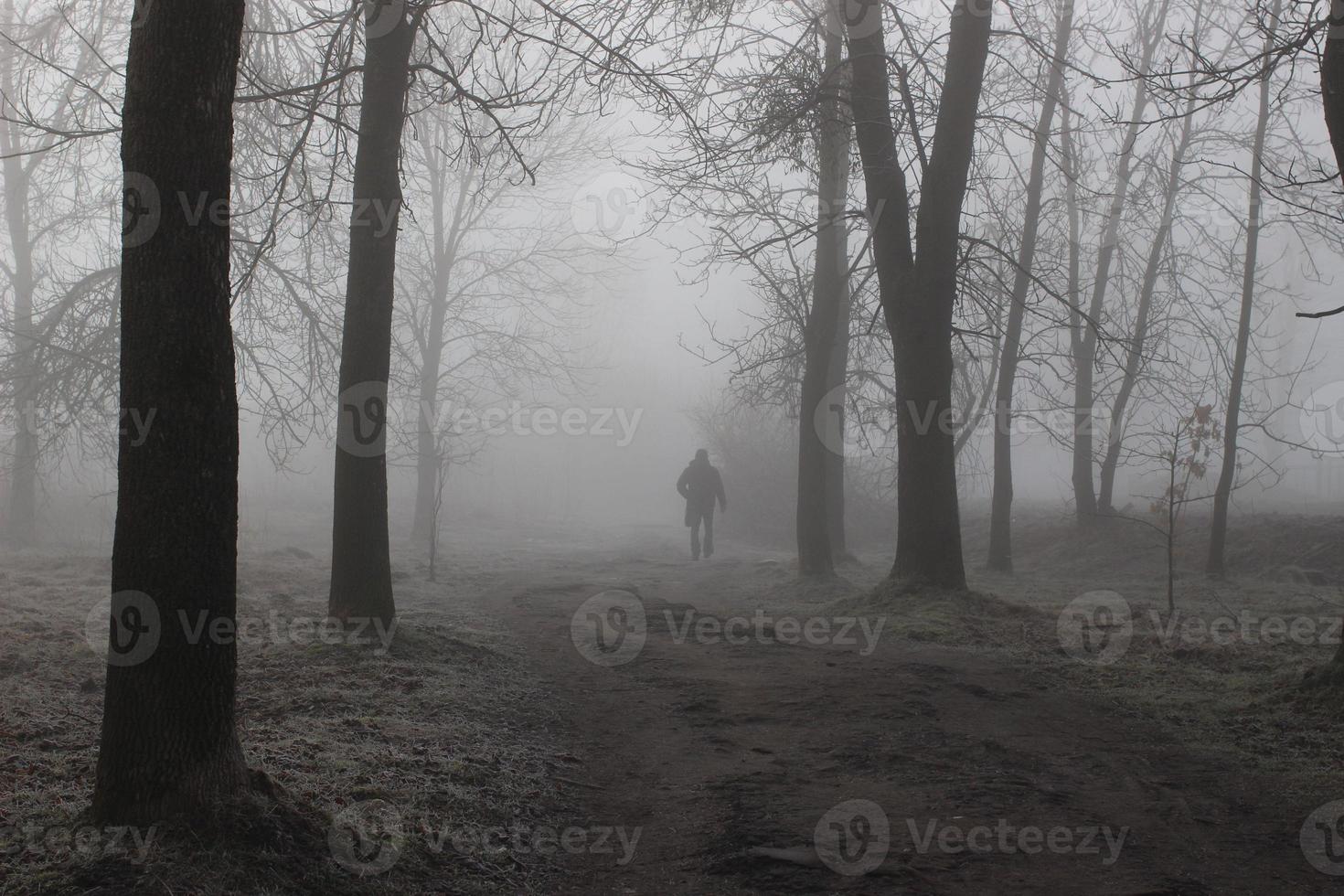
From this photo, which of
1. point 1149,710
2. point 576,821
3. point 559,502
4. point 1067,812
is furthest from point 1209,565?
point 559,502

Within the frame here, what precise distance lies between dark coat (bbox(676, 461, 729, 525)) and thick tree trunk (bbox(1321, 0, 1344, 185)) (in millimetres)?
14151

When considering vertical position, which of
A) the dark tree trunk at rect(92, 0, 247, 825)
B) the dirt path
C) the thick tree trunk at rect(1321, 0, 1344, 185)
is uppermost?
the thick tree trunk at rect(1321, 0, 1344, 185)

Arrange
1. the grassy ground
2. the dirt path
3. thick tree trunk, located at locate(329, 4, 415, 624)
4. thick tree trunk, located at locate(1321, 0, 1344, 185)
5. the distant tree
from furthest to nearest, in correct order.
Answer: the distant tree < thick tree trunk, located at locate(329, 4, 415, 624) < thick tree trunk, located at locate(1321, 0, 1344, 185) < the dirt path < the grassy ground

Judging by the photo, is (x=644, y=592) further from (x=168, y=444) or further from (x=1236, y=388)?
(x=168, y=444)

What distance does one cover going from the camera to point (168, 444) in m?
3.16

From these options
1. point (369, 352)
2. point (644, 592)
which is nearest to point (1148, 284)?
point (644, 592)

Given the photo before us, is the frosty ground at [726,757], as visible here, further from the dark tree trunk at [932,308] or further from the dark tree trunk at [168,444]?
the dark tree trunk at [932,308]

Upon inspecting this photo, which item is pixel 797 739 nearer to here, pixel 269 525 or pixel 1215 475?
pixel 269 525

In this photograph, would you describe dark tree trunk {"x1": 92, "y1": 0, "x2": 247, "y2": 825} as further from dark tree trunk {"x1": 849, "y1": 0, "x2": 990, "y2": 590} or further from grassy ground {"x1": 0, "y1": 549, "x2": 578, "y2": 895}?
dark tree trunk {"x1": 849, "y1": 0, "x2": 990, "y2": 590}

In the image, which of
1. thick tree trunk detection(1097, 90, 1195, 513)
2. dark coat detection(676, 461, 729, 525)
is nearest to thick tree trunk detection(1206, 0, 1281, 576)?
thick tree trunk detection(1097, 90, 1195, 513)

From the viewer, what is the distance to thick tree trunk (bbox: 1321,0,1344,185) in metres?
5.23

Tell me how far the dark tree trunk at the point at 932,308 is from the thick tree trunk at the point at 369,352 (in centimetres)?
485

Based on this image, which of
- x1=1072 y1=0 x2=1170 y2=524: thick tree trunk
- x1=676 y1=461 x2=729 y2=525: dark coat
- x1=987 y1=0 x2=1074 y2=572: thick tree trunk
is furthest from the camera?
x1=676 y1=461 x2=729 y2=525: dark coat

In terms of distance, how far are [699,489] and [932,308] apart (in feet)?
33.0
